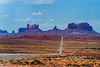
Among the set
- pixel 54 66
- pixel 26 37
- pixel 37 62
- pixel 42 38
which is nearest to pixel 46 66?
pixel 54 66

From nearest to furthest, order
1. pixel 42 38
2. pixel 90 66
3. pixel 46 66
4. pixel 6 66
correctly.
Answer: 1. pixel 6 66
2. pixel 46 66
3. pixel 90 66
4. pixel 42 38

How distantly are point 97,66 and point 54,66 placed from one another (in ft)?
17.8

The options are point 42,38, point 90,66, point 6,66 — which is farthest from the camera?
point 42,38

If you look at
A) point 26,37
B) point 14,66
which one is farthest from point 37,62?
point 26,37

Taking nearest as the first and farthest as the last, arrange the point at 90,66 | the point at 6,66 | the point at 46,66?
the point at 6,66 < the point at 46,66 < the point at 90,66

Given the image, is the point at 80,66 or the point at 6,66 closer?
the point at 6,66

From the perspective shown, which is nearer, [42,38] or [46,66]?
[46,66]

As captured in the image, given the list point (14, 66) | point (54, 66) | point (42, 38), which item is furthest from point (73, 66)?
point (42, 38)

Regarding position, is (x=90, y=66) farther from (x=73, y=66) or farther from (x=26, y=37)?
(x=26, y=37)

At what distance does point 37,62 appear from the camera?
27.1m

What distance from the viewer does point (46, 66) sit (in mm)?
24375

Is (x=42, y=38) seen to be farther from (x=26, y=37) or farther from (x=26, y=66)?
(x=26, y=66)

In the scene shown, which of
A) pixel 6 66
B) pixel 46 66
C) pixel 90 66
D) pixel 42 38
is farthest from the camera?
pixel 42 38

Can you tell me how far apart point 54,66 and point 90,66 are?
4613 mm
